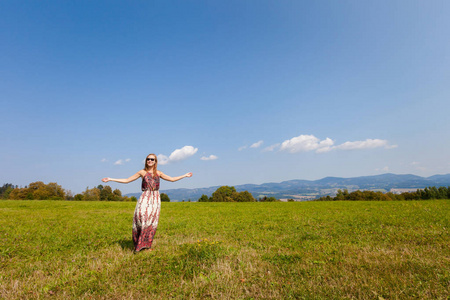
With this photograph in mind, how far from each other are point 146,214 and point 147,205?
35 cm

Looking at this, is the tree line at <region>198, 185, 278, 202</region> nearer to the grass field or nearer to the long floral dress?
the grass field

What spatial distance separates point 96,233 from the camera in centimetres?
1310

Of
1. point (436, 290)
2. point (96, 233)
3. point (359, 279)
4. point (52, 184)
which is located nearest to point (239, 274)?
point (359, 279)

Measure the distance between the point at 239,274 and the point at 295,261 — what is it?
218cm

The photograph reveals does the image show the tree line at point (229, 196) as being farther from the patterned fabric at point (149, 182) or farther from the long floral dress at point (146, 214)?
the patterned fabric at point (149, 182)

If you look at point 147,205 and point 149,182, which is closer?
point 147,205

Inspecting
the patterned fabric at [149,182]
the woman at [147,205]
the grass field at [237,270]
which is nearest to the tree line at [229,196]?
the grass field at [237,270]

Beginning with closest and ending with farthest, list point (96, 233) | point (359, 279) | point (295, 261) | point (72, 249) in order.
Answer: point (359, 279), point (295, 261), point (72, 249), point (96, 233)

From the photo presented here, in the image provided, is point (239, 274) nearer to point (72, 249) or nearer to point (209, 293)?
point (209, 293)

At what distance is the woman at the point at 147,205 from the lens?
27.8ft

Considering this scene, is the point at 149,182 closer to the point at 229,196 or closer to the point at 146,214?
the point at 146,214

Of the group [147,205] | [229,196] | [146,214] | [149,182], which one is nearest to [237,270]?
[146,214]

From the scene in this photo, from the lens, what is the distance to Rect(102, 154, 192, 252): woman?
8461 millimetres

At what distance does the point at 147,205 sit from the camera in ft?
28.0
